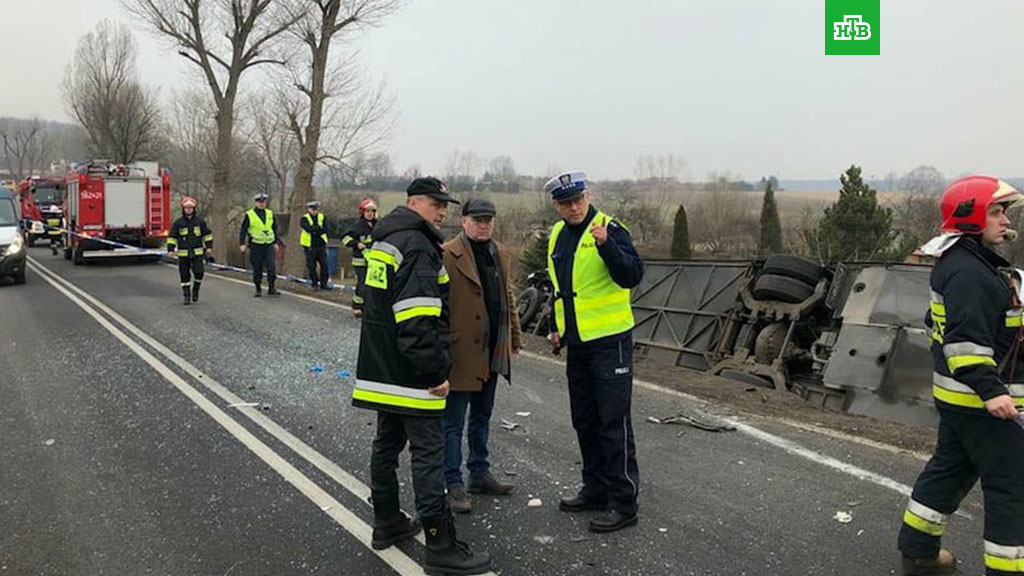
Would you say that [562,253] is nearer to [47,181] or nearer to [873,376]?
[873,376]

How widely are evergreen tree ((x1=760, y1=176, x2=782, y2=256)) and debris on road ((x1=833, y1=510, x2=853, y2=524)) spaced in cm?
3244

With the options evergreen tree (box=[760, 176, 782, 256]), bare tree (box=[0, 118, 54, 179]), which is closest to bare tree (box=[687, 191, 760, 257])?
evergreen tree (box=[760, 176, 782, 256])

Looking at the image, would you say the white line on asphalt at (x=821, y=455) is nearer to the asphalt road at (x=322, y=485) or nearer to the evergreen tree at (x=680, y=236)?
the asphalt road at (x=322, y=485)

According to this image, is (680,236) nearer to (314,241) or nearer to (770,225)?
(770,225)

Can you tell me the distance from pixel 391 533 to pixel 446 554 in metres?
0.39

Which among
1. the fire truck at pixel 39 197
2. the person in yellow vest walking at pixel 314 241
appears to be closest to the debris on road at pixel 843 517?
the person in yellow vest walking at pixel 314 241

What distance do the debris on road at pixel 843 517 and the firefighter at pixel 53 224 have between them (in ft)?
87.1

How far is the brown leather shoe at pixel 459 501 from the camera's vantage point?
409 cm

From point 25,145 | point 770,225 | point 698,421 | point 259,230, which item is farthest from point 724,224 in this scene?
point 25,145

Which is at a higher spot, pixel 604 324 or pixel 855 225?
pixel 855 225

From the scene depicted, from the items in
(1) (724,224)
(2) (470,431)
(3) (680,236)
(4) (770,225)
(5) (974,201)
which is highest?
(1) (724,224)

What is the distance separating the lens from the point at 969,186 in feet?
10.4

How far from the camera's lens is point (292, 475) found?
459 centimetres

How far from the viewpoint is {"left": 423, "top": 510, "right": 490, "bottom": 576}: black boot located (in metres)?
3.37
